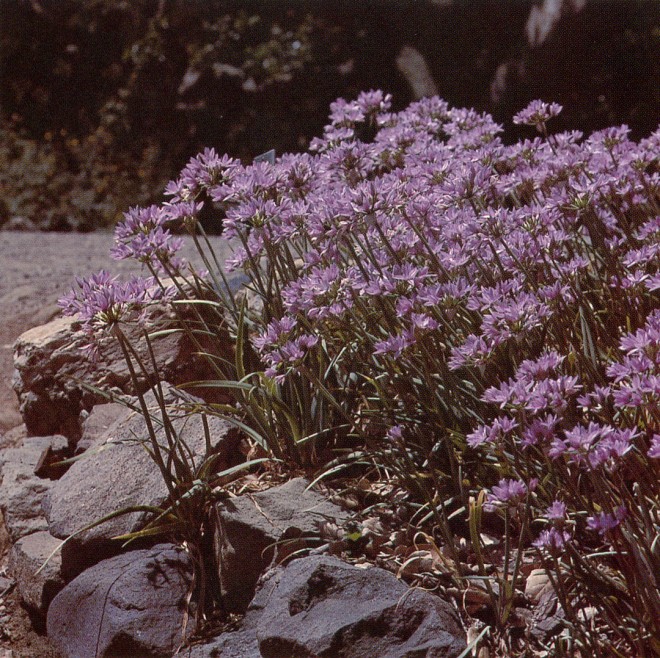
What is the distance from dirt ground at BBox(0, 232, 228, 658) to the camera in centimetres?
353

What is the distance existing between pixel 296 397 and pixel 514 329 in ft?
3.82

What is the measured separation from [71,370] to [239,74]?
308 inches

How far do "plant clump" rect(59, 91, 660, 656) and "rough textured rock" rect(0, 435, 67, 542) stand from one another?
938 mm

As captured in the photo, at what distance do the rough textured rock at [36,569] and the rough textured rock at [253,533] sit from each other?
732 mm

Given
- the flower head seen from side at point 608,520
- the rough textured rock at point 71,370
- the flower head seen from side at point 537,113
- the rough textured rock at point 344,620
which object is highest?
the flower head seen from side at point 537,113

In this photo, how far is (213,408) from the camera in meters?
3.75

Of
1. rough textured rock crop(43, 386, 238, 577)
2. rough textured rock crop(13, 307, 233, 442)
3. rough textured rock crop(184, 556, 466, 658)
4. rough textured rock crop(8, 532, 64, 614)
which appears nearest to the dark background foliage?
rough textured rock crop(13, 307, 233, 442)

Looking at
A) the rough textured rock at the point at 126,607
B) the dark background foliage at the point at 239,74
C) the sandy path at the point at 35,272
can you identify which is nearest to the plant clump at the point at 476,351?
the rough textured rock at the point at 126,607

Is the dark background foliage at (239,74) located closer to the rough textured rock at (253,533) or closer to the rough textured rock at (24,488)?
the rough textured rock at (24,488)

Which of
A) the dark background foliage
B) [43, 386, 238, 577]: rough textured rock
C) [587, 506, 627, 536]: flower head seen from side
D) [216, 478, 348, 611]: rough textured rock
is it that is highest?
the dark background foliage

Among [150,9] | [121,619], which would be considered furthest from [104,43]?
[121,619]

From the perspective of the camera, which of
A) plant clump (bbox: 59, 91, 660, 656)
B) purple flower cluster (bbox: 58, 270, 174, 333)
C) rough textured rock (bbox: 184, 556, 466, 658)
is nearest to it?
plant clump (bbox: 59, 91, 660, 656)

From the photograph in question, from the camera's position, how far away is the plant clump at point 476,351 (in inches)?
92.9

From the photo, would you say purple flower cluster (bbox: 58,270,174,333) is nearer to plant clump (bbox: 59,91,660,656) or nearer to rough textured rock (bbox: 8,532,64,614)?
plant clump (bbox: 59,91,660,656)
